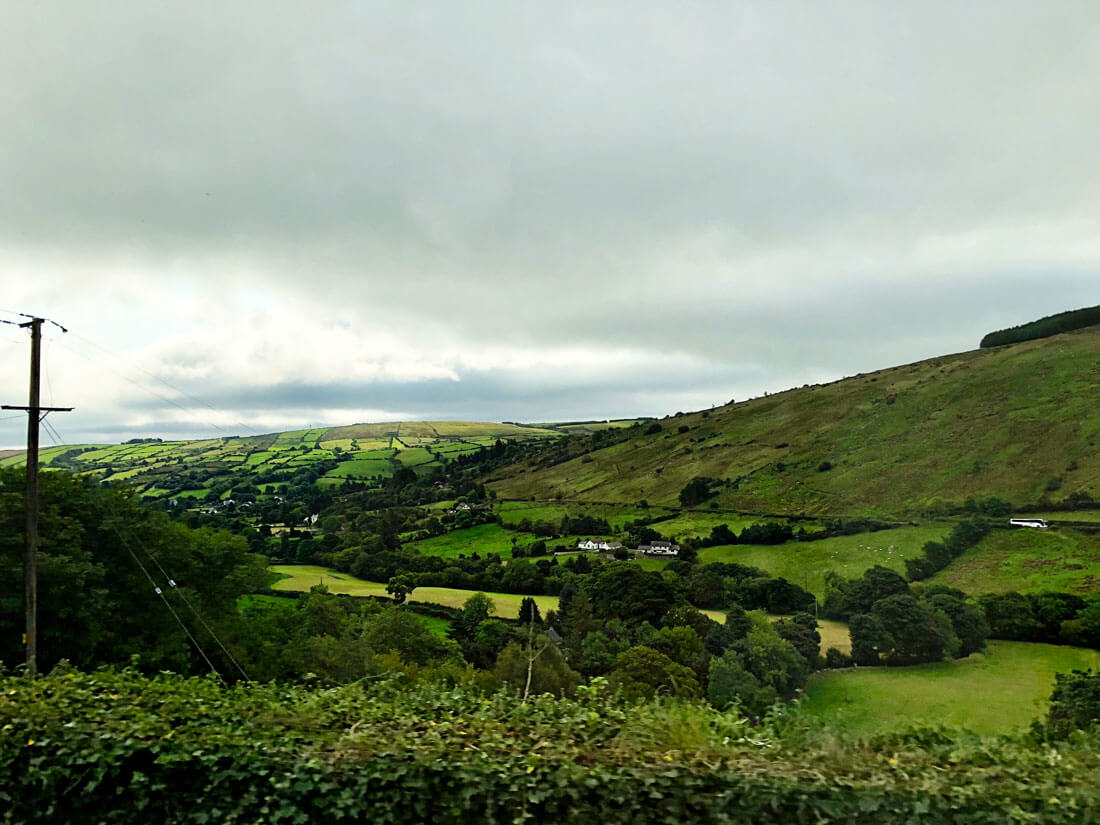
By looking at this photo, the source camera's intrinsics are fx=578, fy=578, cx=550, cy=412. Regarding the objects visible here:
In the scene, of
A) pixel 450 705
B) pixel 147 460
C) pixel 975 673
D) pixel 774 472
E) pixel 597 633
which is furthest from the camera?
pixel 147 460

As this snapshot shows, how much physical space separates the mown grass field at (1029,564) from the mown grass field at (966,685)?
38.8 feet

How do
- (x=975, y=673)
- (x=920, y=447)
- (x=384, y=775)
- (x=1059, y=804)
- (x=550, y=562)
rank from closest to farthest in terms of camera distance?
1. (x=1059, y=804)
2. (x=384, y=775)
3. (x=975, y=673)
4. (x=550, y=562)
5. (x=920, y=447)

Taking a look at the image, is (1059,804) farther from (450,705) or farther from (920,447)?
(920,447)

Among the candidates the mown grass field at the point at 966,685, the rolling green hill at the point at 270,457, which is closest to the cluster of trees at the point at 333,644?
the mown grass field at the point at 966,685

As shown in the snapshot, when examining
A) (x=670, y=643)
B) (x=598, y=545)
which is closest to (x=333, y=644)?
(x=670, y=643)

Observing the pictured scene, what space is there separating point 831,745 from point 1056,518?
52.9 meters

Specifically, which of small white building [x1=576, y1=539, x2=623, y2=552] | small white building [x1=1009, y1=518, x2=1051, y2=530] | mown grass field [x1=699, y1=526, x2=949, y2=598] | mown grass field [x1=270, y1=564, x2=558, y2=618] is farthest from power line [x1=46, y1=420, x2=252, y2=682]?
small white building [x1=1009, y1=518, x2=1051, y2=530]

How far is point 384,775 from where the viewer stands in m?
4.48

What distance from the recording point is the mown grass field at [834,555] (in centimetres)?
4209

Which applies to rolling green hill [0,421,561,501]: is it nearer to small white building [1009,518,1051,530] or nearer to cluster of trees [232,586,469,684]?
cluster of trees [232,586,469,684]

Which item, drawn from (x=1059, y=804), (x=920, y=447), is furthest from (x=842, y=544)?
(x=1059, y=804)

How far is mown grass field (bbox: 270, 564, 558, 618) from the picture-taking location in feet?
146

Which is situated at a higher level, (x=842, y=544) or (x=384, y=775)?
(x=384, y=775)

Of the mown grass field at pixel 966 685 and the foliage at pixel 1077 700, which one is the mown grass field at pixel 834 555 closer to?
the mown grass field at pixel 966 685
